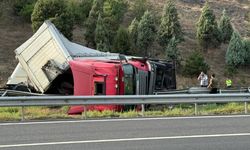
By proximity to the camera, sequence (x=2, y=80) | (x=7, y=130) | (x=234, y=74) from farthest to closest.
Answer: (x=234, y=74), (x=2, y=80), (x=7, y=130)

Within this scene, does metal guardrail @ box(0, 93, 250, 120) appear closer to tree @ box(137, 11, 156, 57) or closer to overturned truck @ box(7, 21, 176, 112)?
overturned truck @ box(7, 21, 176, 112)

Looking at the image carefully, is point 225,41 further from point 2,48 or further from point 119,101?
point 119,101

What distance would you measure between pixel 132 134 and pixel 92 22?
26.6m

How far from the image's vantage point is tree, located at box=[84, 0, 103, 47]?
117 feet

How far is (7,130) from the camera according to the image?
Answer: 10914mm

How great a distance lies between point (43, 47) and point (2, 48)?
594 inches

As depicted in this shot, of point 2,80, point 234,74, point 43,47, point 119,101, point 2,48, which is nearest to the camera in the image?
point 119,101

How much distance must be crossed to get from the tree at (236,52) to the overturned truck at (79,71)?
18323 millimetres

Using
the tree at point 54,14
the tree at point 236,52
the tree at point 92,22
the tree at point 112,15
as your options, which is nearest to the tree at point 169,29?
the tree at point 112,15

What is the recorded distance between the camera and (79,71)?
57.3 ft

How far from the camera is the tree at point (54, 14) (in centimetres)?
3384

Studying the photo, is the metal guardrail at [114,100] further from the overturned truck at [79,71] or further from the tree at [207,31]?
the tree at [207,31]

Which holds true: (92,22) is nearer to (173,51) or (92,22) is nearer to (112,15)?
(112,15)

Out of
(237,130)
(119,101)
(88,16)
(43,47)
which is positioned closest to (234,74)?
(88,16)
